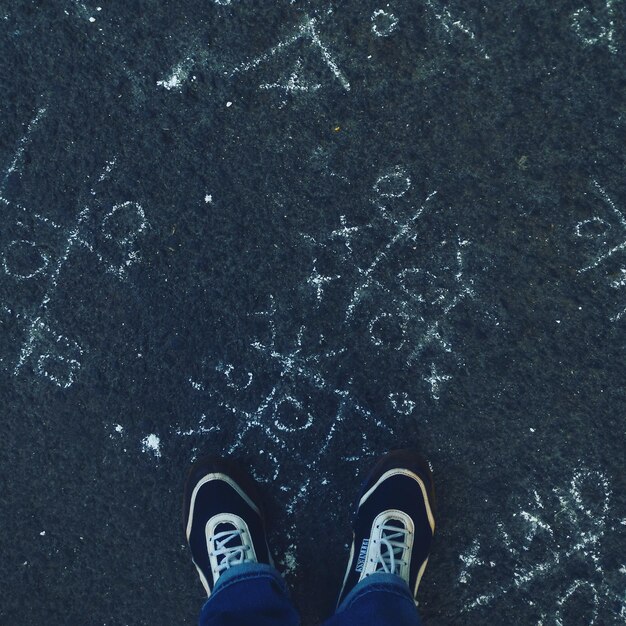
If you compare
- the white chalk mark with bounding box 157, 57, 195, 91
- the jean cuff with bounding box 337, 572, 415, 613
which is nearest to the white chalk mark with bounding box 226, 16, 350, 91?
the white chalk mark with bounding box 157, 57, 195, 91

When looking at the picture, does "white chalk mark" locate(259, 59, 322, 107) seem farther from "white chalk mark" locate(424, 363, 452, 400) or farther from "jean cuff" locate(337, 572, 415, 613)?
"jean cuff" locate(337, 572, 415, 613)

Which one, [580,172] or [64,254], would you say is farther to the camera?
[64,254]

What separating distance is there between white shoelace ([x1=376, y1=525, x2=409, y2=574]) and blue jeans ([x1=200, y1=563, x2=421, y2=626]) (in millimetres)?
61

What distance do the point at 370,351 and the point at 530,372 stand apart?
0.50 metres

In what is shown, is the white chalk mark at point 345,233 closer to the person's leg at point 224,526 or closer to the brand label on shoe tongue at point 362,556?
the person's leg at point 224,526

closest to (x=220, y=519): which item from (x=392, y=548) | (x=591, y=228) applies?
(x=392, y=548)

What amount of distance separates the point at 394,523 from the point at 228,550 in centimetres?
53

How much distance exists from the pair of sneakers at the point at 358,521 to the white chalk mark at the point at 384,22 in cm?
131

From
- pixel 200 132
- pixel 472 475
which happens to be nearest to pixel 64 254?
pixel 200 132

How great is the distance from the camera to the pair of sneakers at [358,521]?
1.93 metres

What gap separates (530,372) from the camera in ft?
6.28

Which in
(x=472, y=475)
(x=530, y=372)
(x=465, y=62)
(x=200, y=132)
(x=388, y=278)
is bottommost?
(x=472, y=475)

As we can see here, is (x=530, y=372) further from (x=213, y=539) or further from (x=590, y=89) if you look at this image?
(x=213, y=539)

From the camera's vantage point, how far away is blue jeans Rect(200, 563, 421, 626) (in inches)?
68.5
